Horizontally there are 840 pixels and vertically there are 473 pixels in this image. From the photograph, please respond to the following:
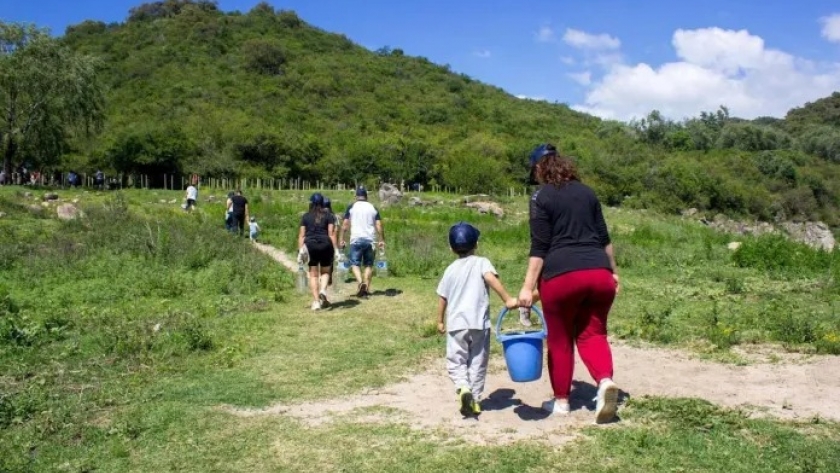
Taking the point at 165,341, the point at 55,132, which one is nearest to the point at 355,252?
the point at 165,341

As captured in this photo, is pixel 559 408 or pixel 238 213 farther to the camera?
pixel 238 213

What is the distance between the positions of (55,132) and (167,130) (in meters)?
10.6

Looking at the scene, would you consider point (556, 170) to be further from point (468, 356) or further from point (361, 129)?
point (361, 129)

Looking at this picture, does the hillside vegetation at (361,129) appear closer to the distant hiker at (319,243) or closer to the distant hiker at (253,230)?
the distant hiker at (253,230)

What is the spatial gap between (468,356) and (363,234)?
6.03m

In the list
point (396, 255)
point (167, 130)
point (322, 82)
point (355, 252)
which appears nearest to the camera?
point (355, 252)

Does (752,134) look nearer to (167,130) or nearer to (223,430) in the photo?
(167,130)

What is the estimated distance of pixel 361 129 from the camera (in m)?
75.4

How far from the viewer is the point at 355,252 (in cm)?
1160

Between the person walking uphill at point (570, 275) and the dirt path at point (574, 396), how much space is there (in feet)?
1.49

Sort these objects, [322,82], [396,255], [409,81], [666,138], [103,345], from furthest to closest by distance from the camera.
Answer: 1. [409,81]
2. [666,138]
3. [322,82]
4. [396,255]
5. [103,345]

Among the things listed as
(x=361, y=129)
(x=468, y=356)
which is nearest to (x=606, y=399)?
(x=468, y=356)

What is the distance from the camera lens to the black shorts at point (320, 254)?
10422 millimetres

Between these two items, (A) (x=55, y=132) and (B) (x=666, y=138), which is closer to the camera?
(A) (x=55, y=132)
